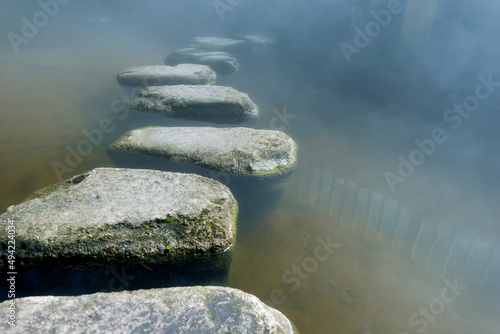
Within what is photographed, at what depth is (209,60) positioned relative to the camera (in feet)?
21.2

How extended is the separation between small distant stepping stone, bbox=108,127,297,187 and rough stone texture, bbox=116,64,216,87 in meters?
1.73

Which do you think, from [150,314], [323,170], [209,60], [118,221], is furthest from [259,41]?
[150,314]

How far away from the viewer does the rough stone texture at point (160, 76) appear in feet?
16.4

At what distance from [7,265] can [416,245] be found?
2.92 meters

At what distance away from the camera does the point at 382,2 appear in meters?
7.25

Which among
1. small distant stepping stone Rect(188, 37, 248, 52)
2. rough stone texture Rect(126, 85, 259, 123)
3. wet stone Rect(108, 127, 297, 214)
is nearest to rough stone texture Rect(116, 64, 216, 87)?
rough stone texture Rect(126, 85, 259, 123)

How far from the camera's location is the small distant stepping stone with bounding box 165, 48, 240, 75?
21.3 feet

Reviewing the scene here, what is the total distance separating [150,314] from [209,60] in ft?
18.6

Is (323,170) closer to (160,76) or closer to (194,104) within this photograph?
(194,104)

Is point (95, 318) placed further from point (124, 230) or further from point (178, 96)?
point (178, 96)

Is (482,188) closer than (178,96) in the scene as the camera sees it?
Yes

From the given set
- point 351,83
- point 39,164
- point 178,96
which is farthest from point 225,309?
point 351,83

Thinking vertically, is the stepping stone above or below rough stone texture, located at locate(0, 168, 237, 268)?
above

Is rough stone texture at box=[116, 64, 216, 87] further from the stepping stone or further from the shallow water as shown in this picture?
the stepping stone
